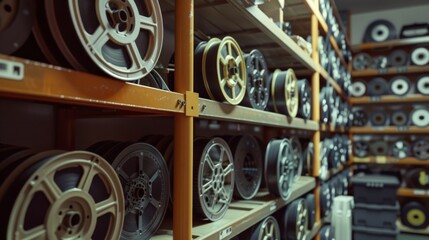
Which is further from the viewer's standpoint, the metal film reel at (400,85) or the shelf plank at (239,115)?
the metal film reel at (400,85)

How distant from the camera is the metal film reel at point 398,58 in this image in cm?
544

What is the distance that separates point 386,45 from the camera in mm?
5277

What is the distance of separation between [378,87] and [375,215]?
2.37 metres

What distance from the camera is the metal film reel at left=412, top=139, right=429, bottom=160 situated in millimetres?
4978

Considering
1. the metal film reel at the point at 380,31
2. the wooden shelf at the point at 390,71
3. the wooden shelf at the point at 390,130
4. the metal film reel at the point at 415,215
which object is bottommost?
the metal film reel at the point at 415,215

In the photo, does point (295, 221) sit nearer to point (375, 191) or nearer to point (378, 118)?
point (375, 191)

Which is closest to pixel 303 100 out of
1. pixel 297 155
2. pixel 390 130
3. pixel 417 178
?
pixel 297 155

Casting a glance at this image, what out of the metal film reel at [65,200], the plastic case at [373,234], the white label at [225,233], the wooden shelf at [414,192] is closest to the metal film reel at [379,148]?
the wooden shelf at [414,192]

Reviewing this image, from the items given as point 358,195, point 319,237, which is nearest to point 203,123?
point 319,237

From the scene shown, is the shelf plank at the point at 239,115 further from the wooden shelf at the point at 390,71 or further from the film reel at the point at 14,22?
the wooden shelf at the point at 390,71

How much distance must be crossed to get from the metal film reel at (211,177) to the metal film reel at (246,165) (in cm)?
27

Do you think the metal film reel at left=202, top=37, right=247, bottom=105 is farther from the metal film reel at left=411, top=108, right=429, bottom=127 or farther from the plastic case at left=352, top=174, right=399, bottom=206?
the metal film reel at left=411, top=108, right=429, bottom=127

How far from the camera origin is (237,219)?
1512 mm

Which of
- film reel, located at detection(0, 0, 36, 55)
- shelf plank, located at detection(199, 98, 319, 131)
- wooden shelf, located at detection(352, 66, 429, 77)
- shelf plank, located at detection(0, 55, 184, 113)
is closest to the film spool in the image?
shelf plank, located at detection(199, 98, 319, 131)
